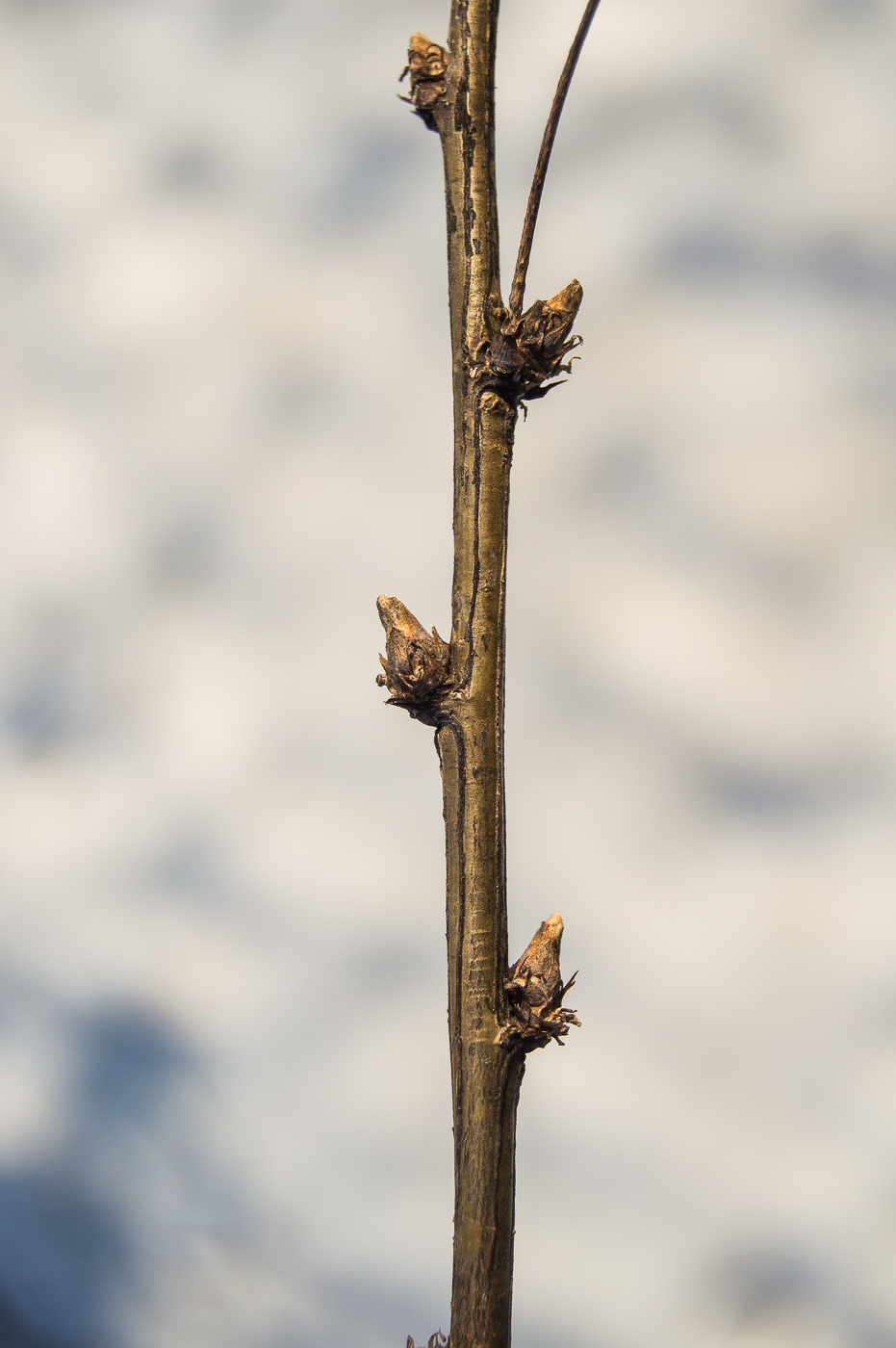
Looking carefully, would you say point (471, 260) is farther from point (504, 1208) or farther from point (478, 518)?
point (504, 1208)

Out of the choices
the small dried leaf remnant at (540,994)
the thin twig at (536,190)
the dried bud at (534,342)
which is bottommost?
the small dried leaf remnant at (540,994)

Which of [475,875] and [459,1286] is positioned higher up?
[475,875]

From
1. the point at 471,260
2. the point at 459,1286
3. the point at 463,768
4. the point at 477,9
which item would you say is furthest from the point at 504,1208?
the point at 477,9

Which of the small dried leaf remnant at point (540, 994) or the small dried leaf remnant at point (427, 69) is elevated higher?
the small dried leaf remnant at point (427, 69)

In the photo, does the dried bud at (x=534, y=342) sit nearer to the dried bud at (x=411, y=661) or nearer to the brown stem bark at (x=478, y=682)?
the brown stem bark at (x=478, y=682)

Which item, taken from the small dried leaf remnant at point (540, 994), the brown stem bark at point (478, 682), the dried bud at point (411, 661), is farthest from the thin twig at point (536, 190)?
the small dried leaf remnant at point (540, 994)

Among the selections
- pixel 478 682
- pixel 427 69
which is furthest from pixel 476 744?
pixel 427 69
